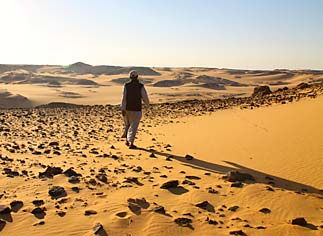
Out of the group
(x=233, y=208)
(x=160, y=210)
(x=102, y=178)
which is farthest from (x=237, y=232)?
(x=102, y=178)

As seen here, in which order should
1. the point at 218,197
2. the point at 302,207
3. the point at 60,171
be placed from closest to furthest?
the point at 302,207
the point at 218,197
the point at 60,171

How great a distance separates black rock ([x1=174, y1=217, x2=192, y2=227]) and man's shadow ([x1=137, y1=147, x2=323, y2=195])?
195 centimetres

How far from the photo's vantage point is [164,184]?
5.97m

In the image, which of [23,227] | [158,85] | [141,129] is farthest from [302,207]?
[158,85]

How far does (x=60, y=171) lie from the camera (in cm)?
668

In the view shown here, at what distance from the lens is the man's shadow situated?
241 inches

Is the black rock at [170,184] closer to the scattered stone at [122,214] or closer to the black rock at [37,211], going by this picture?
the scattered stone at [122,214]

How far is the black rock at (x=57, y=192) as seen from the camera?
558 centimetres

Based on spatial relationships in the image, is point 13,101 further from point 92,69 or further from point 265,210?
point 92,69

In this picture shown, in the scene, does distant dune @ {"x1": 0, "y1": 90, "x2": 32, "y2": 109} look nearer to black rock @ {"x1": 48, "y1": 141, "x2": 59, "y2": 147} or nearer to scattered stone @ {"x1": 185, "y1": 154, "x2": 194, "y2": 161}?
black rock @ {"x1": 48, "y1": 141, "x2": 59, "y2": 147}

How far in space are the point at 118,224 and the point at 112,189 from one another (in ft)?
4.23

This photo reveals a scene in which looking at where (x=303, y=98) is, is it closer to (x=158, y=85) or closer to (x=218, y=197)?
(x=218, y=197)

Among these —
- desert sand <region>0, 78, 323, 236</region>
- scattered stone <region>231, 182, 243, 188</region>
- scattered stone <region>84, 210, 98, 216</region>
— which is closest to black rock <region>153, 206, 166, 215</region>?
desert sand <region>0, 78, 323, 236</region>

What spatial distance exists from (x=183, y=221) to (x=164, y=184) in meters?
1.27
